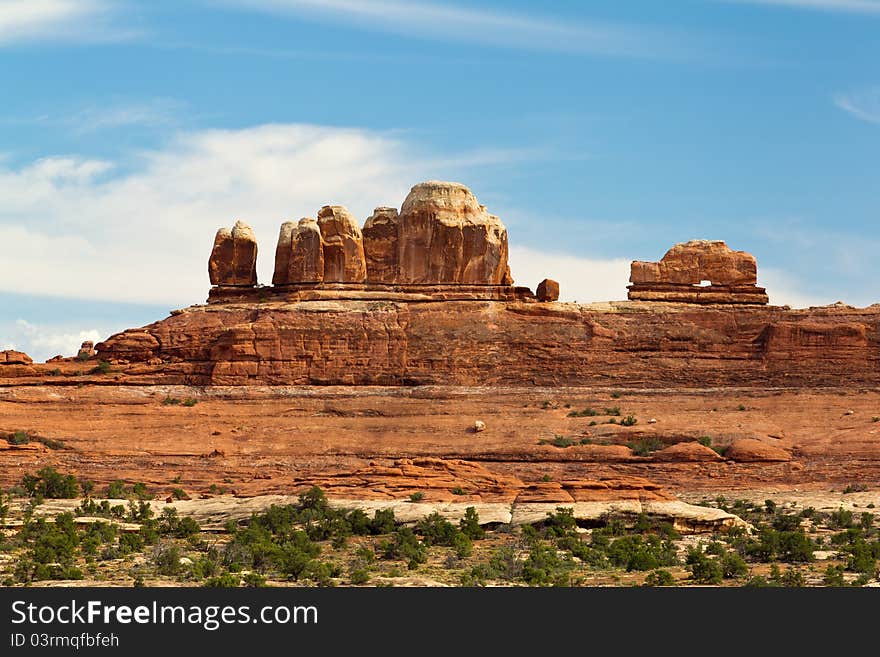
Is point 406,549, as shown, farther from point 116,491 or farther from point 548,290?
point 548,290

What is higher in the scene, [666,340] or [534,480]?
[666,340]

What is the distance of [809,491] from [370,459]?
52.8 feet

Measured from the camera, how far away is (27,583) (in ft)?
105

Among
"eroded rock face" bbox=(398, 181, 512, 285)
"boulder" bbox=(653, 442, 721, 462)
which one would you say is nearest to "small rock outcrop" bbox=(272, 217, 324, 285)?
"eroded rock face" bbox=(398, 181, 512, 285)

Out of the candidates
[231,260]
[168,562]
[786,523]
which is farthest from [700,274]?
[168,562]

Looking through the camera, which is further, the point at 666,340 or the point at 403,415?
the point at 666,340

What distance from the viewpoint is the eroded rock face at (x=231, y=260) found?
7475 centimetres

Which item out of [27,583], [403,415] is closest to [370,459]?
[403,415]

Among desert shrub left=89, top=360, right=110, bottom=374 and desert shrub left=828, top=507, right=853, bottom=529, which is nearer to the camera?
desert shrub left=828, top=507, right=853, bottom=529

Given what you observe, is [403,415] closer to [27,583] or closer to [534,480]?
[534,480]

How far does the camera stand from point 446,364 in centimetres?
6806

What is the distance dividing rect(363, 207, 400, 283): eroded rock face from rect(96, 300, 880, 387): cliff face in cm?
360

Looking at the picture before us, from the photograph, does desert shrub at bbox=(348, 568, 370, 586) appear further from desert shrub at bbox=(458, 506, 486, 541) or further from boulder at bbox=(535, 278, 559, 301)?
boulder at bbox=(535, 278, 559, 301)

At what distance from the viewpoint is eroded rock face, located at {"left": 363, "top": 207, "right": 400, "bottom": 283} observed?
73312mm
